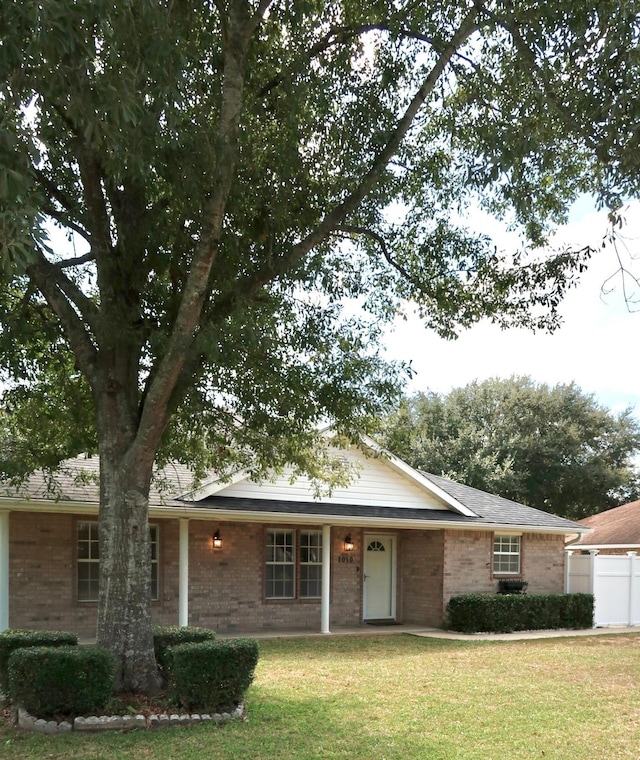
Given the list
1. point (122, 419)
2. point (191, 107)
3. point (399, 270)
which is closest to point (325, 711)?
point (122, 419)

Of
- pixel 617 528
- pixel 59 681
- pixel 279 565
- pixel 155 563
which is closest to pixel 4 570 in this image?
pixel 155 563

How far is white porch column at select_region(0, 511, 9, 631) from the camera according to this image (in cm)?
1303

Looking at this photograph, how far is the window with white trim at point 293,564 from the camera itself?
56.7 feet

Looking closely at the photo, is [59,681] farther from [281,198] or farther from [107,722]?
[281,198]

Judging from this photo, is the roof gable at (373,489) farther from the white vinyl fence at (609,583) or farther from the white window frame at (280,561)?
the white vinyl fence at (609,583)

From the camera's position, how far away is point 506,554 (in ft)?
64.1

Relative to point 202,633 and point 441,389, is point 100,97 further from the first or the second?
point 441,389

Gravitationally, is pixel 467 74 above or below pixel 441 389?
above

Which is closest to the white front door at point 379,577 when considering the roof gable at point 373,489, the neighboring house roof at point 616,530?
the roof gable at point 373,489

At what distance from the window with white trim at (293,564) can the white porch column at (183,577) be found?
2.45 meters

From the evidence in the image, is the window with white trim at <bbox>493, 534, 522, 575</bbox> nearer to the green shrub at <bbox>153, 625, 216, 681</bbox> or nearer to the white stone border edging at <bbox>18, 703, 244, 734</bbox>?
the green shrub at <bbox>153, 625, 216, 681</bbox>

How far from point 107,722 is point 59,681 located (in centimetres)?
63

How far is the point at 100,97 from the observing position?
557 cm

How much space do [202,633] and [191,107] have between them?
624cm
